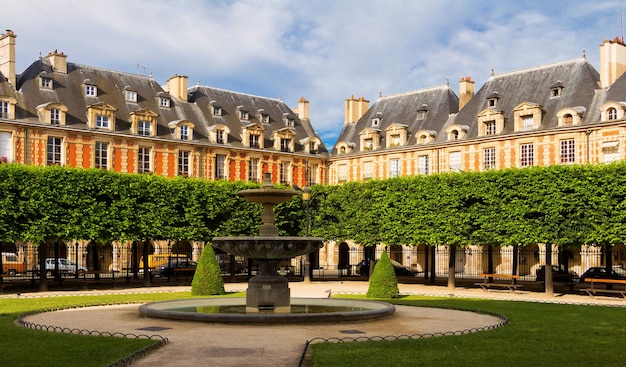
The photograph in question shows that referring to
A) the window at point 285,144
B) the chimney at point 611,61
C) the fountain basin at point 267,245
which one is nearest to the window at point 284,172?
the window at point 285,144

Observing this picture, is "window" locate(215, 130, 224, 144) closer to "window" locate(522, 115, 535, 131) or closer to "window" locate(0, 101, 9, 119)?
"window" locate(0, 101, 9, 119)

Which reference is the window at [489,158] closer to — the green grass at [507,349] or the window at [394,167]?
the window at [394,167]

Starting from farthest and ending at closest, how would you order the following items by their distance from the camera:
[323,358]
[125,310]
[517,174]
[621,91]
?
[621,91] → [517,174] → [125,310] → [323,358]

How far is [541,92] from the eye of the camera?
42.8 metres

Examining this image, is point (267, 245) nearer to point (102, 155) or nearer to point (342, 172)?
point (102, 155)

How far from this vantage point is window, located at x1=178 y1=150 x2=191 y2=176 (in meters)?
45.5

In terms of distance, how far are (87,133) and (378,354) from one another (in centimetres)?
3462

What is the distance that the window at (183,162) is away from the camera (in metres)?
45.5

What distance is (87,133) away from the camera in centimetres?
4159

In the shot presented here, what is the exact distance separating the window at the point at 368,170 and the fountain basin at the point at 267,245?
111ft

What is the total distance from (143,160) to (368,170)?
15.3 m

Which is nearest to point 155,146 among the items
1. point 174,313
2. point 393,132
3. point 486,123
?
point 393,132

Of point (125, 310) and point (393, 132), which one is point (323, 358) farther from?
point (393, 132)

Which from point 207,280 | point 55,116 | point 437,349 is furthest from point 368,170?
point 437,349
